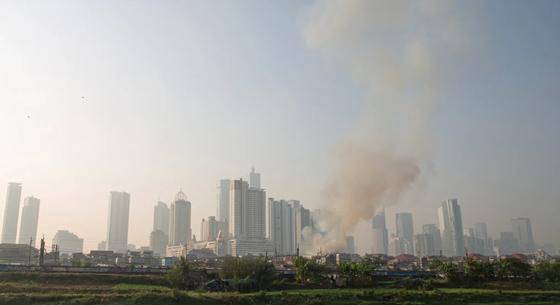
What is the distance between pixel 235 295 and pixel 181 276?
430 inches

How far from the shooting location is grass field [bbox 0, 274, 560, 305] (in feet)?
141

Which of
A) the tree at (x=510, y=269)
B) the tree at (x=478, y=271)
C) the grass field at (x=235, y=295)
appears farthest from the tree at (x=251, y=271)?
the tree at (x=510, y=269)

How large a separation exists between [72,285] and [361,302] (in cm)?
2942

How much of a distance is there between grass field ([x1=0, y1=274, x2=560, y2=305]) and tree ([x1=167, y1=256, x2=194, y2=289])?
2.74 metres

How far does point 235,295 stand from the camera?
4494cm

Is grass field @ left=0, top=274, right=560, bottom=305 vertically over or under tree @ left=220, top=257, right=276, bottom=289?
under

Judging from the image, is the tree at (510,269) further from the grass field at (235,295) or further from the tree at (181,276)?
the tree at (181,276)

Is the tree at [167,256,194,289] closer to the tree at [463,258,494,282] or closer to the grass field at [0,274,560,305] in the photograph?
the grass field at [0,274,560,305]

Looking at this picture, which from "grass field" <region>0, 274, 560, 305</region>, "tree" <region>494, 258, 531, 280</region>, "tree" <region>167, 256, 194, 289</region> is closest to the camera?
"grass field" <region>0, 274, 560, 305</region>

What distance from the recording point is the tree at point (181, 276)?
53344 mm

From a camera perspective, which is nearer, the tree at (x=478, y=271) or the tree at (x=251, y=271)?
the tree at (x=251, y=271)

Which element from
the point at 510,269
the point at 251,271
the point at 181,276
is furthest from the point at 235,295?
the point at 510,269

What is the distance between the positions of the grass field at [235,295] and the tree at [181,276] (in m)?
2.74

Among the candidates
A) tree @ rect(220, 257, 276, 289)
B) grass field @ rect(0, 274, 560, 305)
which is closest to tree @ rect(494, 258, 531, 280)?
grass field @ rect(0, 274, 560, 305)
